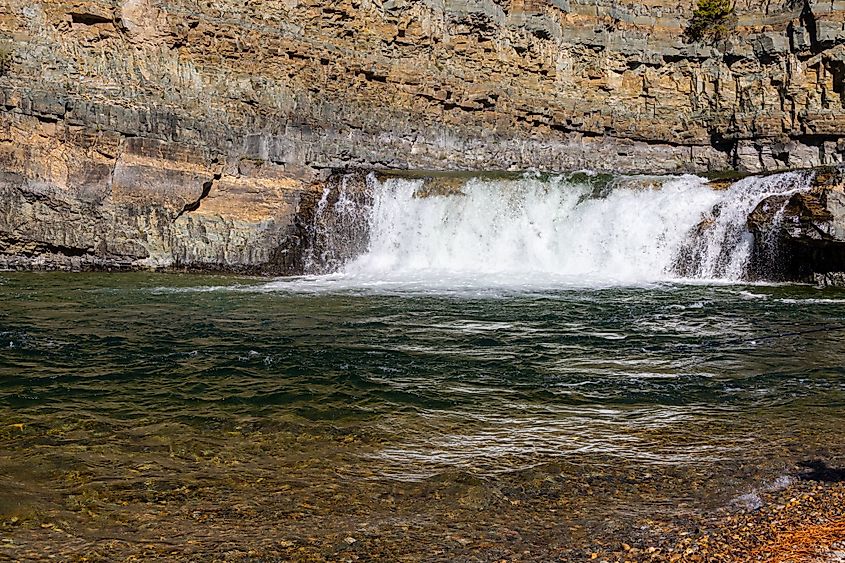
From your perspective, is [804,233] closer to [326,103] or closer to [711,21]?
[326,103]

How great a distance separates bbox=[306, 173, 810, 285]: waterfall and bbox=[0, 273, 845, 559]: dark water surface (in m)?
7.59

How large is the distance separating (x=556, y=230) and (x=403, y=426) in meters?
15.8

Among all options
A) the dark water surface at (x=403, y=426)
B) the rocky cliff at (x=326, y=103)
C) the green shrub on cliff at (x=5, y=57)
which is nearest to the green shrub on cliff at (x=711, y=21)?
the rocky cliff at (x=326, y=103)

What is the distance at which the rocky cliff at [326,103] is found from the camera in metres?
19.6

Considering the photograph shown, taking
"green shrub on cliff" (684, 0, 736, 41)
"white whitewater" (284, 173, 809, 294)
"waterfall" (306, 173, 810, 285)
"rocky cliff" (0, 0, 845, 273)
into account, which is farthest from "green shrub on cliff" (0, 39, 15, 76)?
"green shrub on cliff" (684, 0, 736, 41)

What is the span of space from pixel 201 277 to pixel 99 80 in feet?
18.7

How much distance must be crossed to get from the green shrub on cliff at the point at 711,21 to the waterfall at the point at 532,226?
56.2 ft

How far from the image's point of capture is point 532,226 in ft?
69.9

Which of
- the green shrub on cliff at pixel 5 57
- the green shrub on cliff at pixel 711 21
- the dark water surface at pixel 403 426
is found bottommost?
the dark water surface at pixel 403 426

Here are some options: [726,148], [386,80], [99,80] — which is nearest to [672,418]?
[99,80]

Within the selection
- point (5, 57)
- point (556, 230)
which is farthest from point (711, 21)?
point (5, 57)

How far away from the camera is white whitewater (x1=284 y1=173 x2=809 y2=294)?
18.9 metres

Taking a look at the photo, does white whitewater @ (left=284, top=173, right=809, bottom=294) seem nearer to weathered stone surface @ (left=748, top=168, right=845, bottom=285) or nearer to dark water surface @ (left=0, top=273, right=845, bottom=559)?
weathered stone surface @ (left=748, top=168, right=845, bottom=285)

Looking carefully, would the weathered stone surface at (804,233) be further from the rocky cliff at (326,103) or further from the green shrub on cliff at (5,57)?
the green shrub on cliff at (5,57)
